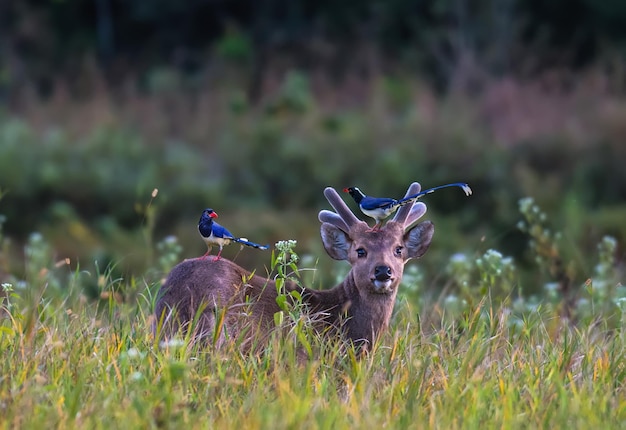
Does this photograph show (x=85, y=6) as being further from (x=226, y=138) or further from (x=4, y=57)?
(x=226, y=138)

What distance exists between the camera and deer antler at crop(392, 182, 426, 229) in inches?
223

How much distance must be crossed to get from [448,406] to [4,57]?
16821mm

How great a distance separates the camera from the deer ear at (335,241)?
5.52 metres

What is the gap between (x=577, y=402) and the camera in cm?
422

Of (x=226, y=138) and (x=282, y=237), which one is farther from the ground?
(x=226, y=138)

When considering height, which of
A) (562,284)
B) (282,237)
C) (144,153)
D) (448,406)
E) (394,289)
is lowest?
(448,406)

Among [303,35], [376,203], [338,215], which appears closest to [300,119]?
[303,35]

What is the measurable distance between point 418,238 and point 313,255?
16.6 ft

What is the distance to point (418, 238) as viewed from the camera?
5.57m

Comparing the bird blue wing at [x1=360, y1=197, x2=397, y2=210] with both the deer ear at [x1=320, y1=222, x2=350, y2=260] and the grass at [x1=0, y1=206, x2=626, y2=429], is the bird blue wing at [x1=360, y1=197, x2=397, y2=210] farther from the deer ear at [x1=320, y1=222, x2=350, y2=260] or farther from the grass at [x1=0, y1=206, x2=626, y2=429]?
the grass at [x1=0, y1=206, x2=626, y2=429]

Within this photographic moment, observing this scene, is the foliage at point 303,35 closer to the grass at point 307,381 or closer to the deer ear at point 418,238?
the deer ear at point 418,238

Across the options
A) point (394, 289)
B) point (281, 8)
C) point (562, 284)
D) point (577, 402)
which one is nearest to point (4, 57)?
point (281, 8)

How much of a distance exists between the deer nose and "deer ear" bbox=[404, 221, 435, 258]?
319 millimetres

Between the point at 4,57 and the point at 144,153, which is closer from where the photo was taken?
the point at 144,153
